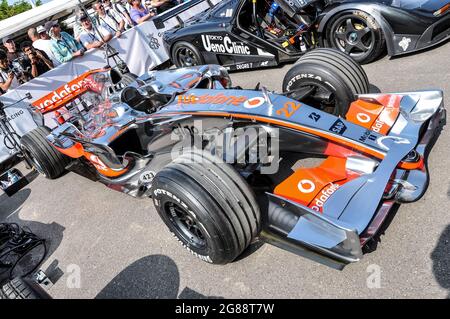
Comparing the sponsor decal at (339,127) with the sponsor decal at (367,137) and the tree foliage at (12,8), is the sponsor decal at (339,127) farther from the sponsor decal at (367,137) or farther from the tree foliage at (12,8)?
the tree foliage at (12,8)

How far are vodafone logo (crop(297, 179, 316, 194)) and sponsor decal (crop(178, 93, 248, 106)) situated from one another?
101 cm

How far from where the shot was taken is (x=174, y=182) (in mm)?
2787

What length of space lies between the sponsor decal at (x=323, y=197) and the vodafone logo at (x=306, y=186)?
8cm

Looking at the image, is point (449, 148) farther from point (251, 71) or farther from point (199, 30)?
point (199, 30)

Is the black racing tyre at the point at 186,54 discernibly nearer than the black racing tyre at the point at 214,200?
No

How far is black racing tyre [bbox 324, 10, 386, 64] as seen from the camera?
5.19 metres

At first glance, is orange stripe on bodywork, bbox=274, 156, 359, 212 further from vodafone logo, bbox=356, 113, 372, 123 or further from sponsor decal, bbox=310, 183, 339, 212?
vodafone logo, bbox=356, 113, 372, 123

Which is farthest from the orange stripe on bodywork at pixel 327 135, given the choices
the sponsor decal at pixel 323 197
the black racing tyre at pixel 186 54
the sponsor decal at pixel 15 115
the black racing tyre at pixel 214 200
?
the sponsor decal at pixel 15 115

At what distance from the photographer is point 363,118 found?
337cm

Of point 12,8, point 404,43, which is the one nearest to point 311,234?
point 404,43

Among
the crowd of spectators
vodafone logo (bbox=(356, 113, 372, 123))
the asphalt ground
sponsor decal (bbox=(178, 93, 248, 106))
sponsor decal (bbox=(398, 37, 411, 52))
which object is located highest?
the crowd of spectators

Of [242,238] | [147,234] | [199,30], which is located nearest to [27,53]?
[199,30]

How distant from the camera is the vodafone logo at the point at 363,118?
11.0 feet

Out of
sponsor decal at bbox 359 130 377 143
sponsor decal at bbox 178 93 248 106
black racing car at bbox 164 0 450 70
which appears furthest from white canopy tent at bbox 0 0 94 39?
sponsor decal at bbox 359 130 377 143
